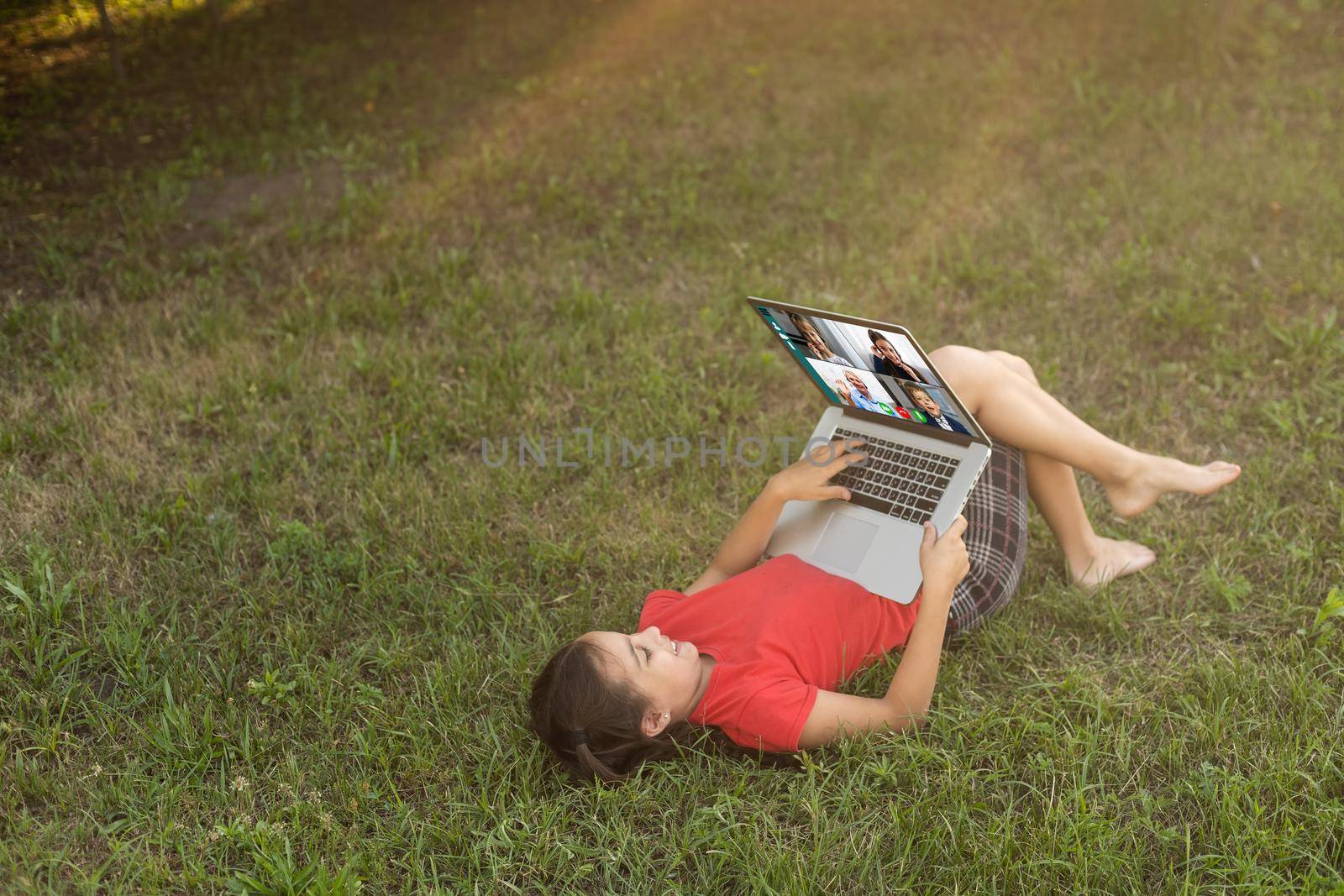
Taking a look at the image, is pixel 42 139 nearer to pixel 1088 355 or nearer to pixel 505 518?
pixel 505 518

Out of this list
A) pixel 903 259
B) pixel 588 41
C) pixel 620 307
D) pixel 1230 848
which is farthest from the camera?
pixel 588 41

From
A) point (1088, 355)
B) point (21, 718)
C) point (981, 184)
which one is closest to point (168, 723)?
point (21, 718)

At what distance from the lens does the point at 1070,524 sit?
3322 millimetres

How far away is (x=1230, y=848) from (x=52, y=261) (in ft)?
17.5

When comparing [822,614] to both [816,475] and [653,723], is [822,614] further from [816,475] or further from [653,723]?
[653,723]

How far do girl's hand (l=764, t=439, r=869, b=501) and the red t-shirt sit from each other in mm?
178

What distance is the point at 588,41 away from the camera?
7855mm

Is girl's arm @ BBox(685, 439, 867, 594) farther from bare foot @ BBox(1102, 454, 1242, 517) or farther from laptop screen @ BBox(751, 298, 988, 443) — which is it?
bare foot @ BBox(1102, 454, 1242, 517)

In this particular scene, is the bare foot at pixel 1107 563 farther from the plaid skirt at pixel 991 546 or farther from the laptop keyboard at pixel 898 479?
the laptop keyboard at pixel 898 479

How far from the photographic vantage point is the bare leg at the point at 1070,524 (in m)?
3.26

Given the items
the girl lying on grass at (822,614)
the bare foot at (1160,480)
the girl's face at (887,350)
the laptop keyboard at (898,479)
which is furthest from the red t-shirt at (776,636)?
the bare foot at (1160,480)

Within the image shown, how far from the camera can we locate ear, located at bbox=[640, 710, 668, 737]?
2.58 metres

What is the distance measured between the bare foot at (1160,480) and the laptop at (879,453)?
562mm

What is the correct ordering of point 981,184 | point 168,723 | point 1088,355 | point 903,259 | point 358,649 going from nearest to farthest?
point 168,723 → point 358,649 → point 1088,355 → point 903,259 → point 981,184
